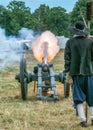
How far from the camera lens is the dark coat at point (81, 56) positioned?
962 cm

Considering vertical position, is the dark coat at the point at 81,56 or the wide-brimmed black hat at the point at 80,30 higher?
the wide-brimmed black hat at the point at 80,30

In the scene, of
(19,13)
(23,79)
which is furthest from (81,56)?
(19,13)

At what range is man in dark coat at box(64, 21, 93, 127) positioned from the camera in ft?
31.6

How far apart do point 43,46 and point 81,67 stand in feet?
13.4

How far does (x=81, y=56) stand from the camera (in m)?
9.64

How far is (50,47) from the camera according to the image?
13.7 meters

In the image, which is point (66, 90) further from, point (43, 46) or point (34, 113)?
point (34, 113)

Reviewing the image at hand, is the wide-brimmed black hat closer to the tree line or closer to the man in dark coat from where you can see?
the man in dark coat

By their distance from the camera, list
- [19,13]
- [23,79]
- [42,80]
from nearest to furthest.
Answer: [23,79] → [42,80] → [19,13]

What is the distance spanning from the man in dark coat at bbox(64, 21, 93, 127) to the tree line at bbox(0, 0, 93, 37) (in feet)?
125

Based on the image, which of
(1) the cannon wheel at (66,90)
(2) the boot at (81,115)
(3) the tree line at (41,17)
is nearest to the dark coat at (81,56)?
(2) the boot at (81,115)

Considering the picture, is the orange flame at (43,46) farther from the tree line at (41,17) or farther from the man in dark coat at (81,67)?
the tree line at (41,17)

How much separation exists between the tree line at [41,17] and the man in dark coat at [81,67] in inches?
1504

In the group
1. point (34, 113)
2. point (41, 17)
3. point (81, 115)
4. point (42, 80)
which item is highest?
point (41, 17)
